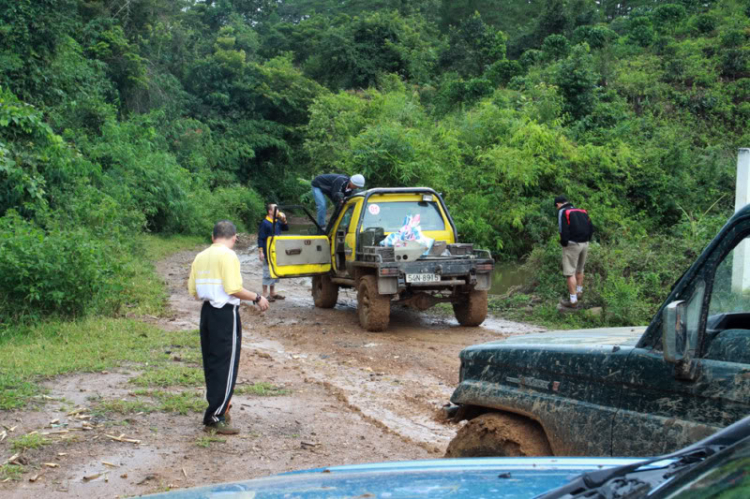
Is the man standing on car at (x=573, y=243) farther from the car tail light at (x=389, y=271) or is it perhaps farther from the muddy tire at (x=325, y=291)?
the muddy tire at (x=325, y=291)

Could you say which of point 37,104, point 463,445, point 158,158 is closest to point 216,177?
point 158,158

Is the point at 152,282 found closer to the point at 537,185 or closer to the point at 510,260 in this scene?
the point at 510,260

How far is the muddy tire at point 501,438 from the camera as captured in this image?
12.6 ft

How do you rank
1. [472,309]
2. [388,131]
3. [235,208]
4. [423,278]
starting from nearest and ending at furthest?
[423,278], [472,309], [388,131], [235,208]

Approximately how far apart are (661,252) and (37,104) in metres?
15.0

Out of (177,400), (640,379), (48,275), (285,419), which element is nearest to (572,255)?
(285,419)

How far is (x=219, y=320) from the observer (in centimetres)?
596

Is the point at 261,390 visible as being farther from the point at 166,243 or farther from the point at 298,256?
the point at 166,243

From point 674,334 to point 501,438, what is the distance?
4.29 feet

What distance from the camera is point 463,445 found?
4.21 metres

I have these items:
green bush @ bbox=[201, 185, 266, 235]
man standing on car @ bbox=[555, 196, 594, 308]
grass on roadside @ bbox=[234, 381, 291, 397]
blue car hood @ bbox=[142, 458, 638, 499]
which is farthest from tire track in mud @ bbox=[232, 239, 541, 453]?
green bush @ bbox=[201, 185, 266, 235]

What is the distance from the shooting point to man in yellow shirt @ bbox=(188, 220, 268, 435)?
19.5 feet

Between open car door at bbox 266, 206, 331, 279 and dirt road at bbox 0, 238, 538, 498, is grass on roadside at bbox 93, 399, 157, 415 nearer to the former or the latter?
dirt road at bbox 0, 238, 538, 498

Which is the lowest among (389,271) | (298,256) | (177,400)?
Answer: (177,400)
